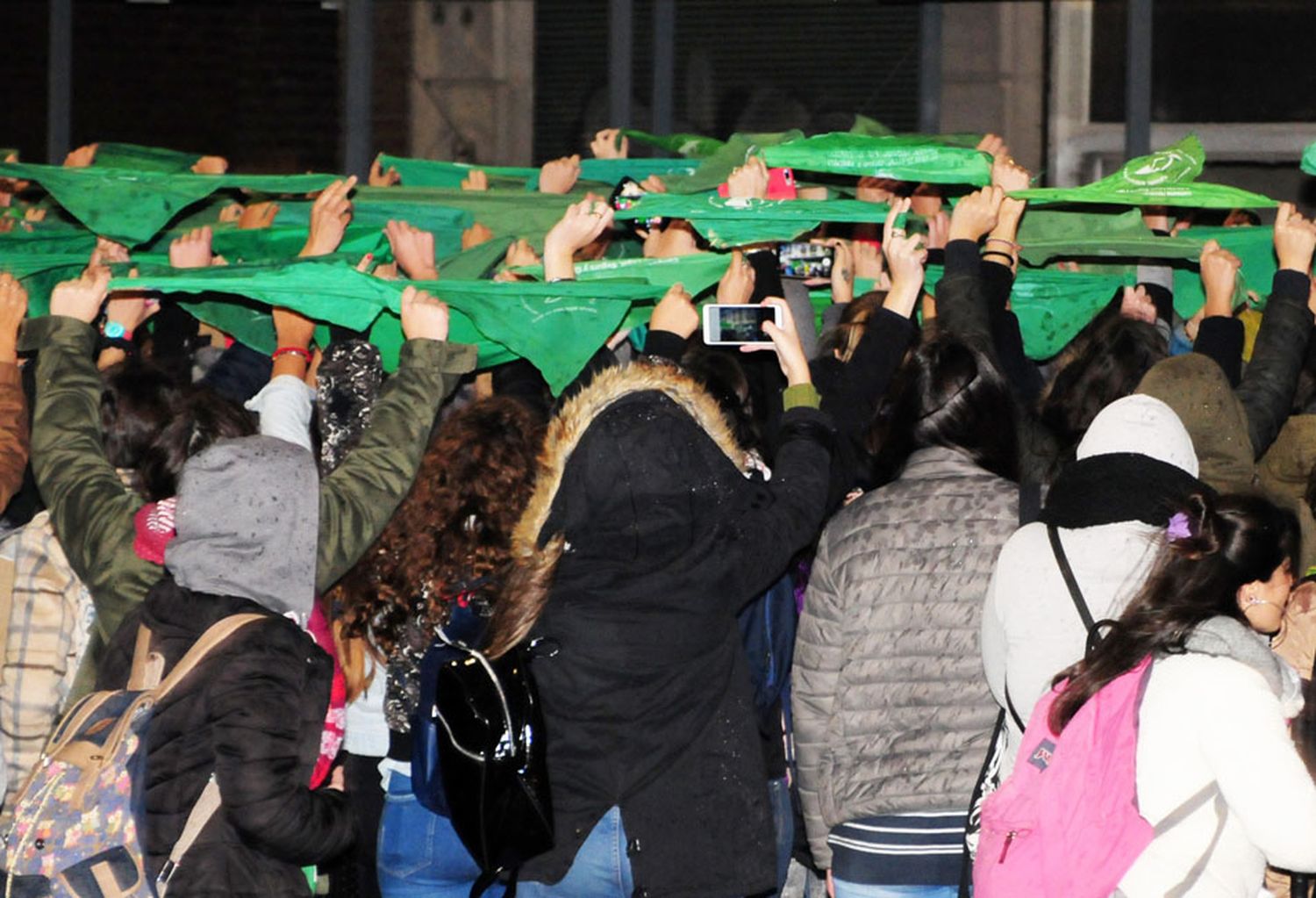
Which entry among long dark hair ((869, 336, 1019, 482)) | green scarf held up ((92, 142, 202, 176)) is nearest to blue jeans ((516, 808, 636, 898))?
long dark hair ((869, 336, 1019, 482))

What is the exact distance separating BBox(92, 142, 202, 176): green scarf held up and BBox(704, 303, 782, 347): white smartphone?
2207 mm

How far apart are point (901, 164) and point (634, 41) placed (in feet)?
16.2

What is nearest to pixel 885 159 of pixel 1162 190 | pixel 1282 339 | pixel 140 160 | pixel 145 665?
pixel 1162 190

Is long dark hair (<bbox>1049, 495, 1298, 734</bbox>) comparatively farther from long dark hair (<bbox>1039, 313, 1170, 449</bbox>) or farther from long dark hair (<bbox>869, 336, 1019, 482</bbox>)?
long dark hair (<bbox>1039, 313, 1170, 449</bbox>)

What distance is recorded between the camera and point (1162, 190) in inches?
192

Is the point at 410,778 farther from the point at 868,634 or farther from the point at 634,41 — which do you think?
the point at 634,41

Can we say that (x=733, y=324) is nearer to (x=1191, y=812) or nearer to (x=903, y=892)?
(x=903, y=892)

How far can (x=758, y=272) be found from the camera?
16.5ft

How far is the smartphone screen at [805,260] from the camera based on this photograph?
211 inches

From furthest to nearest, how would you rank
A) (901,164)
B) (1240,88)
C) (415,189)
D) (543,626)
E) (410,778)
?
(1240,88) → (415,189) → (901,164) → (410,778) → (543,626)

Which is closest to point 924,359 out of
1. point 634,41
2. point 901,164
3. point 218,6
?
point 901,164

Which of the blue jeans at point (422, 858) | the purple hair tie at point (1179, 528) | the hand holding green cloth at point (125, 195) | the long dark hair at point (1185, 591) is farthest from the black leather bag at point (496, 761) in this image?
the hand holding green cloth at point (125, 195)

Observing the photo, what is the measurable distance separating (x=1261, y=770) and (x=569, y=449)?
146 cm

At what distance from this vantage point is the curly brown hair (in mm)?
4164
